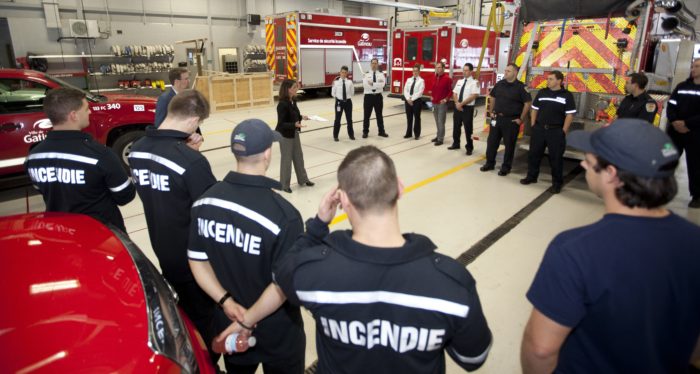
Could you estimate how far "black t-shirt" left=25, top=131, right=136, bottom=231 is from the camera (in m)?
2.86

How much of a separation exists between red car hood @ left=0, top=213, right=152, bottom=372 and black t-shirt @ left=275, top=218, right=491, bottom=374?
84 cm

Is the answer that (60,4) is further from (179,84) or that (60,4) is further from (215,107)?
(179,84)

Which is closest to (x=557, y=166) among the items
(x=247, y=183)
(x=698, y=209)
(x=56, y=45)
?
(x=698, y=209)

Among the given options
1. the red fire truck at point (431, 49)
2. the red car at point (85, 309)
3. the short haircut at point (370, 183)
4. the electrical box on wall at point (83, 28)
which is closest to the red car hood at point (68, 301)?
the red car at point (85, 309)

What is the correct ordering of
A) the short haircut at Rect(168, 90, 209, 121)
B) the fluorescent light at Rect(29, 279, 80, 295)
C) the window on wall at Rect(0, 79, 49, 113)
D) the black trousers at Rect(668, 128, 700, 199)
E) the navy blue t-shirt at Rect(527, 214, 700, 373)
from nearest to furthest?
the navy blue t-shirt at Rect(527, 214, 700, 373) < the fluorescent light at Rect(29, 279, 80, 295) < the short haircut at Rect(168, 90, 209, 121) < the window on wall at Rect(0, 79, 49, 113) < the black trousers at Rect(668, 128, 700, 199)

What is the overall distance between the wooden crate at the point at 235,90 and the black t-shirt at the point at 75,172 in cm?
1131

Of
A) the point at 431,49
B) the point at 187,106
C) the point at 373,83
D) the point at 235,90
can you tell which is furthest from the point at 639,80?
the point at 235,90

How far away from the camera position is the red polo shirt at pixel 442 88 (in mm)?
10086

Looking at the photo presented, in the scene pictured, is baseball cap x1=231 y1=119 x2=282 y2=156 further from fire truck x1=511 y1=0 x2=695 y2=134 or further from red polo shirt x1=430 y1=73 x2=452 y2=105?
red polo shirt x1=430 y1=73 x2=452 y2=105

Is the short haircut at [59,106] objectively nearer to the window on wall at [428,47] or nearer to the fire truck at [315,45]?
the window on wall at [428,47]

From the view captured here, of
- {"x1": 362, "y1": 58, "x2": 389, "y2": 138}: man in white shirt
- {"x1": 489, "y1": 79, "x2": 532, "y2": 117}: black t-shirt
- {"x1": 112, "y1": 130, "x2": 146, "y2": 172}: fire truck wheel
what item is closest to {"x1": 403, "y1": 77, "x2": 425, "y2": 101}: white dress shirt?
{"x1": 362, "y1": 58, "x2": 389, "y2": 138}: man in white shirt

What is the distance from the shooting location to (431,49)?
1386 centimetres

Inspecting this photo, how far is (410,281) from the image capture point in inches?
50.3

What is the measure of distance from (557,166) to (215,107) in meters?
10.9
